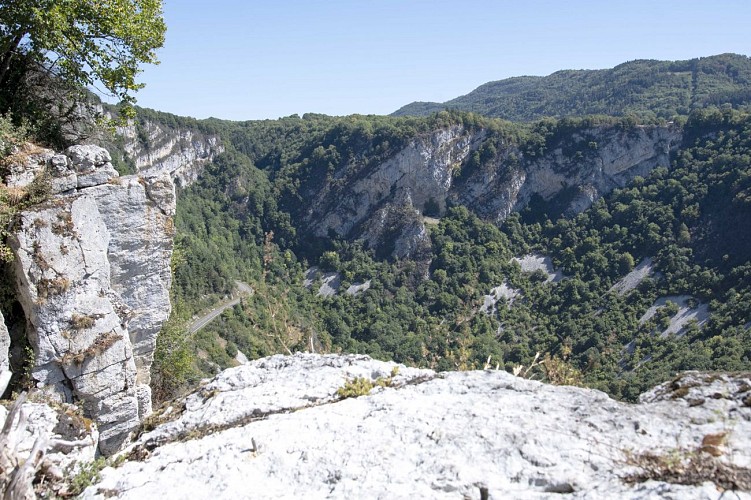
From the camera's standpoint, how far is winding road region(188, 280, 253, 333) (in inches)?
2751

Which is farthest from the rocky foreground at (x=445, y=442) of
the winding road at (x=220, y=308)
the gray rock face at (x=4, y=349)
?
the winding road at (x=220, y=308)

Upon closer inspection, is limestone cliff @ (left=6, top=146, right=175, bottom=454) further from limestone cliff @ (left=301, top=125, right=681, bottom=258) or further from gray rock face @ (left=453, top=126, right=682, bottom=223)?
gray rock face @ (left=453, top=126, right=682, bottom=223)

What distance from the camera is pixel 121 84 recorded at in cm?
1259

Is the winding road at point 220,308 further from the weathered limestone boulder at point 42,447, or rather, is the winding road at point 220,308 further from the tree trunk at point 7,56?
the weathered limestone boulder at point 42,447

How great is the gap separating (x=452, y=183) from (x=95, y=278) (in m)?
115

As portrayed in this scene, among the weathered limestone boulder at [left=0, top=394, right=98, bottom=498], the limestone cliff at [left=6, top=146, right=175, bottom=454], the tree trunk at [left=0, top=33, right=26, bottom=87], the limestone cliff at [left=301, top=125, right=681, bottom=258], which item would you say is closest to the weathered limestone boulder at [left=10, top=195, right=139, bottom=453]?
the limestone cliff at [left=6, top=146, right=175, bottom=454]

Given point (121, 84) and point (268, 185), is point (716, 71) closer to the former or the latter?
point (268, 185)

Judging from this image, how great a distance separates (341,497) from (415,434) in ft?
4.48

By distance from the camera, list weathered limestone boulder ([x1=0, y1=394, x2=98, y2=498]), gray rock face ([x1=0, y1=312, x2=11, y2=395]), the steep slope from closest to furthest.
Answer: weathered limestone boulder ([x1=0, y1=394, x2=98, y2=498])
gray rock face ([x1=0, y1=312, x2=11, y2=395])
the steep slope

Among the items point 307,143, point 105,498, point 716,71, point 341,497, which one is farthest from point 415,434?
point 716,71

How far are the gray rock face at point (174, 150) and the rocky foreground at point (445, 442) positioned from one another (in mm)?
103215

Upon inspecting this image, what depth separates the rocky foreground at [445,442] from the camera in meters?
5.86

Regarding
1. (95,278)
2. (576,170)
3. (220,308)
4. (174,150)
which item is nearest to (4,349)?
(95,278)

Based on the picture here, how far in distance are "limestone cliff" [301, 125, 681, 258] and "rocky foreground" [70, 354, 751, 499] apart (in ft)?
340
